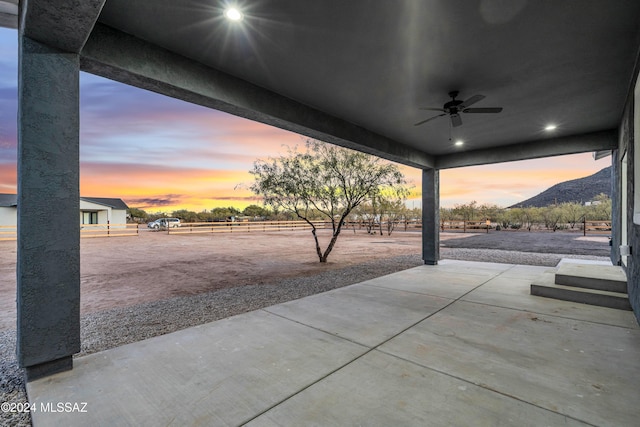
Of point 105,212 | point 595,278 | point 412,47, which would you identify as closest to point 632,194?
point 595,278

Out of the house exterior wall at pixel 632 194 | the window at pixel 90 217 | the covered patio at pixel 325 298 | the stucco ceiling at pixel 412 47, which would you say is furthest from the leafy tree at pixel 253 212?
the house exterior wall at pixel 632 194

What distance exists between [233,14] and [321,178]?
5.37 m

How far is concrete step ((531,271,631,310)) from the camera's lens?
3682 mm

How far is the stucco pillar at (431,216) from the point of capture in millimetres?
7289

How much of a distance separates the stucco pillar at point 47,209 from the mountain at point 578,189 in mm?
64957

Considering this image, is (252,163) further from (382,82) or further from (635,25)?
(635,25)

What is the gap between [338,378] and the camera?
2.04 meters

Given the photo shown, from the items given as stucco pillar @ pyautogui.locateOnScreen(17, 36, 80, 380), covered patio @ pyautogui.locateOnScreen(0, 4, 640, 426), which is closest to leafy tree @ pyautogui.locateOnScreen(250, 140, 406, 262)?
covered patio @ pyautogui.locateOnScreen(0, 4, 640, 426)

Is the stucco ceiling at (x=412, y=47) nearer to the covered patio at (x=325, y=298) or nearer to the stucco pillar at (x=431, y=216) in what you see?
the covered patio at (x=325, y=298)

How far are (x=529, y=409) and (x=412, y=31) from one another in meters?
3.03

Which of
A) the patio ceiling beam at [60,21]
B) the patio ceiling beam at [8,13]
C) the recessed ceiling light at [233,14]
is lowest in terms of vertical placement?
the patio ceiling beam at [60,21]

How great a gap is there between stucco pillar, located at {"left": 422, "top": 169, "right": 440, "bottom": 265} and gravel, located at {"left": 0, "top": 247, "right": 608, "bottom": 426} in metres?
1.66

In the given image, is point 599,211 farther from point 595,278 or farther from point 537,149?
point 595,278

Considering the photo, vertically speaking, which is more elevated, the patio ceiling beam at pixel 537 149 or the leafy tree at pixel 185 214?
the patio ceiling beam at pixel 537 149
